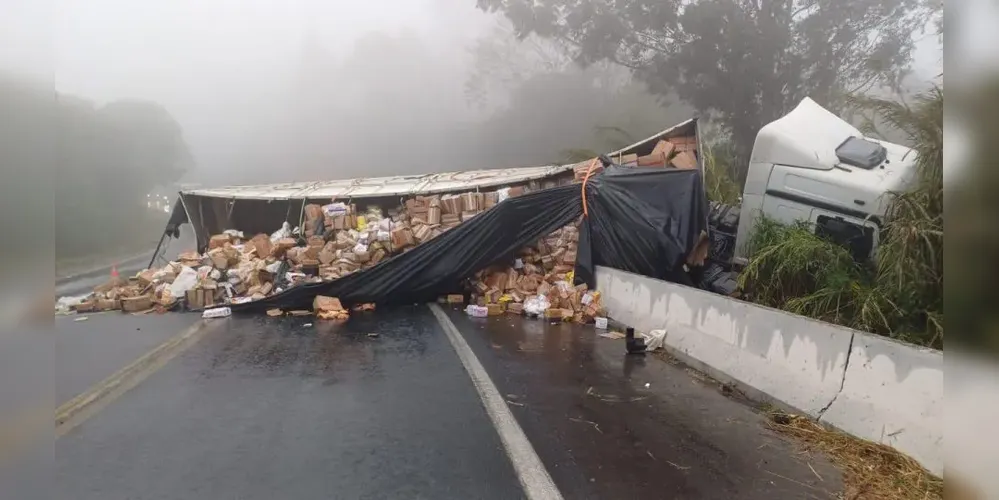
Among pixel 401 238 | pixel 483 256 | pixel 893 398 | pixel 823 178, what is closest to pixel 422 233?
pixel 401 238

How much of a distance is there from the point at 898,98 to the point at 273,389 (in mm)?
7524

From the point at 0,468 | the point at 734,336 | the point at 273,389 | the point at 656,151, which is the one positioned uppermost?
the point at 656,151

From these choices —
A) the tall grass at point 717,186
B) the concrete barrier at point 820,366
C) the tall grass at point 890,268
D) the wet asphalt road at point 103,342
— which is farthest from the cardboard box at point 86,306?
the tall grass at point 717,186

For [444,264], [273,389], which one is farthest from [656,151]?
[273,389]

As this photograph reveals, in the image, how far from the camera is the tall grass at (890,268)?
4.97 m

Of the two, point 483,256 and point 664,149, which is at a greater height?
point 664,149

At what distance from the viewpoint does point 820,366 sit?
4332 mm

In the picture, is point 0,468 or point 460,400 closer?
point 0,468

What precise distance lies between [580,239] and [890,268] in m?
5.45

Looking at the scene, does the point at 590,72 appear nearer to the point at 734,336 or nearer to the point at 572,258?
the point at 572,258

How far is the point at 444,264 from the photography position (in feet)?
34.3

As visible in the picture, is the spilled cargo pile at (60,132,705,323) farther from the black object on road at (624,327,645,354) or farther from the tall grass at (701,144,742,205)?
the black object on road at (624,327,645,354)

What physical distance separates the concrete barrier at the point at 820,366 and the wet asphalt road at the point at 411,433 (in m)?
0.37

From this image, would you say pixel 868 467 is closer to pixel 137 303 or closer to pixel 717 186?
pixel 717 186
